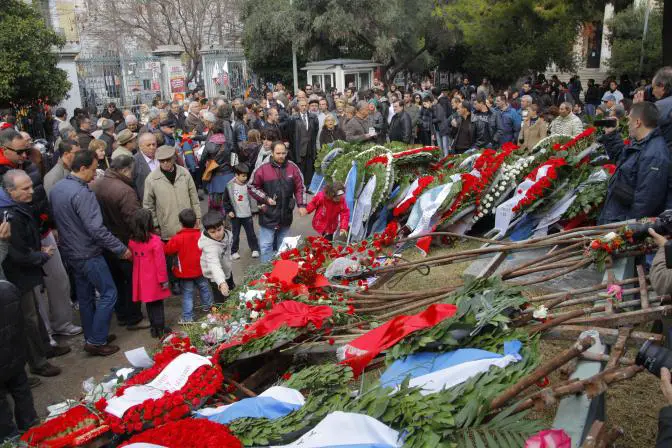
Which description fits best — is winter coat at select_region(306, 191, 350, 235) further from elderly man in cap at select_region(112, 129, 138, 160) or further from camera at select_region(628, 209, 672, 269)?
camera at select_region(628, 209, 672, 269)

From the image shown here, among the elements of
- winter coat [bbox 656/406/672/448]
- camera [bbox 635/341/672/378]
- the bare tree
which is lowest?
winter coat [bbox 656/406/672/448]

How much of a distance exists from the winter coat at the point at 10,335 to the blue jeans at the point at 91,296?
1.57 m

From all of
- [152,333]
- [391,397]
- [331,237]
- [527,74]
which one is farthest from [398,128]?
[527,74]

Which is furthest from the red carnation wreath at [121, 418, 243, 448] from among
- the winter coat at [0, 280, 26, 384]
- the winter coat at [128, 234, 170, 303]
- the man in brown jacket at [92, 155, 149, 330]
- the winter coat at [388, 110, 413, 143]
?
the winter coat at [388, 110, 413, 143]

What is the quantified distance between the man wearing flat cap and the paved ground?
99 centimetres

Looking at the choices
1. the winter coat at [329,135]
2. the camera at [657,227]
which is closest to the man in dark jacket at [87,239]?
the camera at [657,227]

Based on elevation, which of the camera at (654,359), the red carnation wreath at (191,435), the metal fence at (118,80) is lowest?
the red carnation wreath at (191,435)

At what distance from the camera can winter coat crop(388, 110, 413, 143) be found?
12820mm

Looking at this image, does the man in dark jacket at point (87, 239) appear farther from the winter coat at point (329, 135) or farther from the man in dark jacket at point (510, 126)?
the man in dark jacket at point (510, 126)

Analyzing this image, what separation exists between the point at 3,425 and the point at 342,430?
8.93 feet

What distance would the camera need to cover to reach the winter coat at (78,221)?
5.84 m

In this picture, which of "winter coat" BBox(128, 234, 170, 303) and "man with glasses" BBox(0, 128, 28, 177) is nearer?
"winter coat" BBox(128, 234, 170, 303)

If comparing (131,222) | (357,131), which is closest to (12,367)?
(131,222)

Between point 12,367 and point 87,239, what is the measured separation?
1.90m
